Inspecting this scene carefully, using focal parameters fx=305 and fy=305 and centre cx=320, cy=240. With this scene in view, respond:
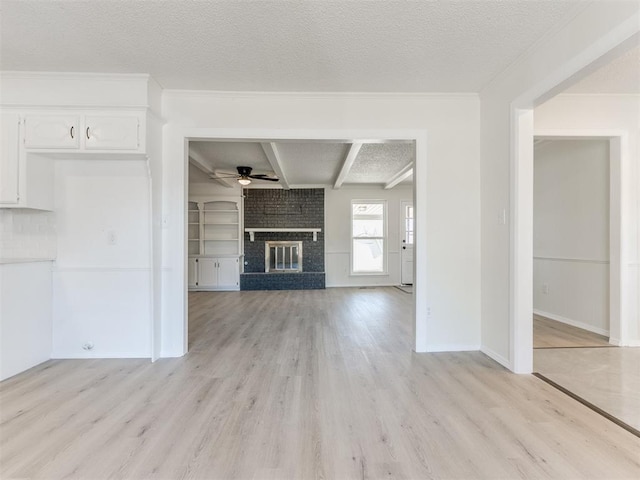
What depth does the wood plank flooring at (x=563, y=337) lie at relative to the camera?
3.15 m

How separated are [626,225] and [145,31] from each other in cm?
470

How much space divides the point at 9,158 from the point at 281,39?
2.42 m

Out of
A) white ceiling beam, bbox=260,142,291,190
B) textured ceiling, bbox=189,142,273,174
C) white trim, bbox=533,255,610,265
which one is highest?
textured ceiling, bbox=189,142,273,174

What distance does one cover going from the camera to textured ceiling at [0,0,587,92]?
1.84 metres

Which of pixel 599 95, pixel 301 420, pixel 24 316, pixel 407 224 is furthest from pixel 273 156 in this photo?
pixel 407 224

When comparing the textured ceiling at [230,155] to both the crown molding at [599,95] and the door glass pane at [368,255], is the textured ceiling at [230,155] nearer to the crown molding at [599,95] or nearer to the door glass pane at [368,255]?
the door glass pane at [368,255]

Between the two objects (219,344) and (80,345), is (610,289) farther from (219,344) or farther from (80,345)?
(80,345)

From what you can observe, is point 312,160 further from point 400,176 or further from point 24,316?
point 24,316

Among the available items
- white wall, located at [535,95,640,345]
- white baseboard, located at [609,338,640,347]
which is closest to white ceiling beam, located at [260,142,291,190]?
white wall, located at [535,95,640,345]

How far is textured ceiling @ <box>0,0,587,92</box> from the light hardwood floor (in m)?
2.46

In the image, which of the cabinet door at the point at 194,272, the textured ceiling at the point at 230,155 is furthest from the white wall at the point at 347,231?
the cabinet door at the point at 194,272

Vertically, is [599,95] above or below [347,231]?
above

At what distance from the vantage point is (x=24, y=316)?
2564 millimetres

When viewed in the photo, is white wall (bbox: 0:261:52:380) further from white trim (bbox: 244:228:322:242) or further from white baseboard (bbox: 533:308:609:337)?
white baseboard (bbox: 533:308:609:337)
